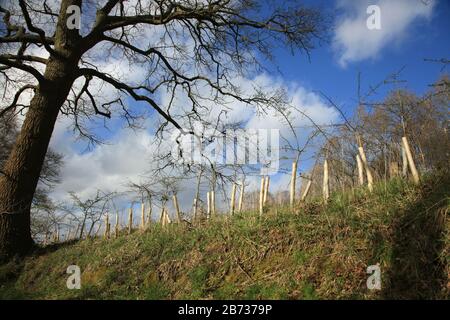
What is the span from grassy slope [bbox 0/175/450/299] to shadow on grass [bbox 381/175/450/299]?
0.01m

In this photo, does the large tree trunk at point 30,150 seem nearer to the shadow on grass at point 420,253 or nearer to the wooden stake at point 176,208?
the wooden stake at point 176,208

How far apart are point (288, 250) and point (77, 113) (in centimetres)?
1072

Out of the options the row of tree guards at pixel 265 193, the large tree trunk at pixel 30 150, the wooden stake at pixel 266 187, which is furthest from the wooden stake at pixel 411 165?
the large tree trunk at pixel 30 150

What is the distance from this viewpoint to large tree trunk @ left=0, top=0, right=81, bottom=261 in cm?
999

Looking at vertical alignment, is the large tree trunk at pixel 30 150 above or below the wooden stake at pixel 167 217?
above


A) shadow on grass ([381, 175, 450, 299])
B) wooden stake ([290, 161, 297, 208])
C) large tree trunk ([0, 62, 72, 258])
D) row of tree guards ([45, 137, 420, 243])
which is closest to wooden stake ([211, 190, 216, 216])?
row of tree guards ([45, 137, 420, 243])

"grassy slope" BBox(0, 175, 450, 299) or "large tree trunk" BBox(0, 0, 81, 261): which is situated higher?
"large tree trunk" BBox(0, 0, 81, 261)

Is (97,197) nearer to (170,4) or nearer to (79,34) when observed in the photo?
(79,34)

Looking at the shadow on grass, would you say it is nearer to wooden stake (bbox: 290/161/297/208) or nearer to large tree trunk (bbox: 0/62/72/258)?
wooden stake (bbox: 290/161/297/208)

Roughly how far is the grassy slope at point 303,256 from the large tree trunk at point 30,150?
2521 millimetres

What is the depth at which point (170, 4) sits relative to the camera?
1085 centimetres

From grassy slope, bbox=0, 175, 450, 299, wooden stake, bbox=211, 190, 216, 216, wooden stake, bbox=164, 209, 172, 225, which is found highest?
wooden stake, bbox=211, 190, 216, 216

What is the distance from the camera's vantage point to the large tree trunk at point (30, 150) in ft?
32.8
